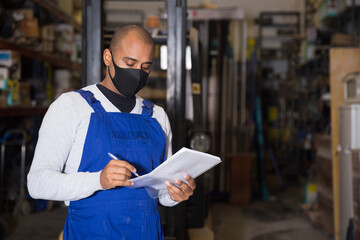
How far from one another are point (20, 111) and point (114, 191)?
4.56 m

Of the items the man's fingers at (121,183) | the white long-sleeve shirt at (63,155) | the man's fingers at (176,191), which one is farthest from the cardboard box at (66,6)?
the man's fingers at (121,183)

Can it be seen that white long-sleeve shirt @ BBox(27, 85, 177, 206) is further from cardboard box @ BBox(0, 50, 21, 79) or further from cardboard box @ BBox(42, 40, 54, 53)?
cardboard box @ BBox(42, 40, 54, 53)

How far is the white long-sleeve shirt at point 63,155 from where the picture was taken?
4.80 ft

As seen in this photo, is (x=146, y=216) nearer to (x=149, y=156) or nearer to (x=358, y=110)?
(x=149, y=156)

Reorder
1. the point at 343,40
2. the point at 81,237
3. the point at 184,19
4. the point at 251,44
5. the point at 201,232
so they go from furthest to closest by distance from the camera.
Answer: the point at 251,44
the point at 343,40
the point at 201,232
the point at 184,19
the point at 81,237

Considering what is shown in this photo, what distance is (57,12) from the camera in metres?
6.80

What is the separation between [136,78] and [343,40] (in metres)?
5.47

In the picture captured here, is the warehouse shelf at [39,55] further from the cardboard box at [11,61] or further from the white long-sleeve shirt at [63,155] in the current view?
the white long-sleeve shirt at [63,155]

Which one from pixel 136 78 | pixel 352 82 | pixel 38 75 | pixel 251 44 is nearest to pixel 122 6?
pixel 251 44

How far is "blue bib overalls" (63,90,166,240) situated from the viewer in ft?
5.19

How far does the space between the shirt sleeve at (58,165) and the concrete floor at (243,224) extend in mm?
3588

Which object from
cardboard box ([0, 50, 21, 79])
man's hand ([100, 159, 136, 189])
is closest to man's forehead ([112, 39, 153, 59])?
man's hand ([100, 159, 136, 189])

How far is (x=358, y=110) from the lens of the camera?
3902 millimetres

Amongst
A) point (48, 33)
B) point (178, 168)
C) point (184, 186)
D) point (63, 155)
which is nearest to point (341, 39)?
point (48, 33)
